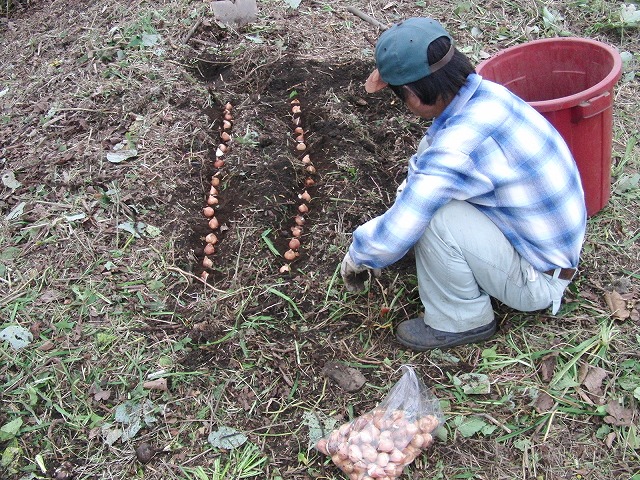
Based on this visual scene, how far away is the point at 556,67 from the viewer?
269cm

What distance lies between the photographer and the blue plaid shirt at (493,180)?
1873 mm

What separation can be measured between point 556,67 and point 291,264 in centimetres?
136

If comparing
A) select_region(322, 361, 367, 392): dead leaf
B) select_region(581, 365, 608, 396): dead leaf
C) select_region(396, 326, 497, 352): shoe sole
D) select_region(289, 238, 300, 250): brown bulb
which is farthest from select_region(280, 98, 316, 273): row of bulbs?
select_region(581, 365, 608, 396): dead leaf

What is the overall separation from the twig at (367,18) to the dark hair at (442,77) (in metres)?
2.20

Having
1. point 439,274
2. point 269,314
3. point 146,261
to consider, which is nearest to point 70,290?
point 146,261

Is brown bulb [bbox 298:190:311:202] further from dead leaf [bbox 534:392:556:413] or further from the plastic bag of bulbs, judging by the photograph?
dead leaf [bbox 534:392:556:413]

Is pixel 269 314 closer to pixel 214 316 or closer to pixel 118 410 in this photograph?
pixel 214 316

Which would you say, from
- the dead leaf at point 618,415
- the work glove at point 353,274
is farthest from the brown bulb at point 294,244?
the dead leaf at point 618,415

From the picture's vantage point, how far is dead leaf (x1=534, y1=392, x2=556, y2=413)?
6.91 feet

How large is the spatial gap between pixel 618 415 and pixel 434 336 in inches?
24.7

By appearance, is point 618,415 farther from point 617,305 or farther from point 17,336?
point 17,336

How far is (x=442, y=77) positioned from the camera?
1.88 m

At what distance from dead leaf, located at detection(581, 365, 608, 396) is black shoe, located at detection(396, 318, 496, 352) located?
0.34m

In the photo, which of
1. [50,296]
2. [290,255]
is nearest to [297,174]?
[290,255]
